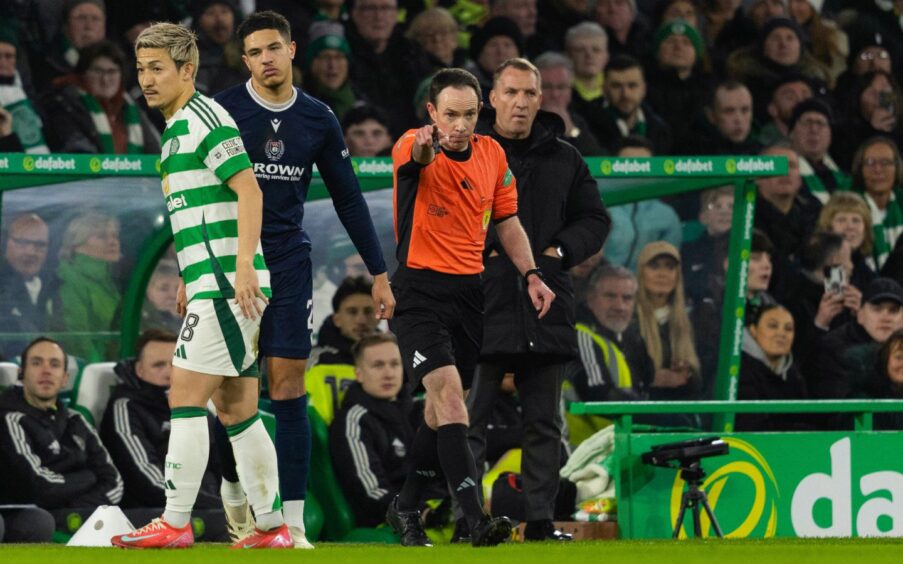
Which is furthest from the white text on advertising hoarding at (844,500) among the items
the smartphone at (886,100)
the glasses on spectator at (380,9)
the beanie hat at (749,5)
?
the beanie hat at (749,5)

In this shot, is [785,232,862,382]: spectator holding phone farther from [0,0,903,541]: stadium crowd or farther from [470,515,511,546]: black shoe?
[470,515,511,546]: black shoe

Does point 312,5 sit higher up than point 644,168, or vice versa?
point 312,5

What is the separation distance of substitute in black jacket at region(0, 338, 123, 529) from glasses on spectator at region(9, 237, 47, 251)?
2.40 feet

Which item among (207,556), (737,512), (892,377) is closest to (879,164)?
(892,377)

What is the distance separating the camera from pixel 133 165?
9195 mm

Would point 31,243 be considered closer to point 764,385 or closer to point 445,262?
point 445,262

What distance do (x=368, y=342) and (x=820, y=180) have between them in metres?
5.41

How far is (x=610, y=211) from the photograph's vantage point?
10.0 metres

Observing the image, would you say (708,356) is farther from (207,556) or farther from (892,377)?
(207,556)

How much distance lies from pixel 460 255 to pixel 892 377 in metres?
4.90

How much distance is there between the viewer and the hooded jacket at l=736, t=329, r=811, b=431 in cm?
1060

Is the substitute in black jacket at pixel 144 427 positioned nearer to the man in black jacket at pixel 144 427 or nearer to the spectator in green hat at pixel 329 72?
the man in black jacket at pixel 144 427

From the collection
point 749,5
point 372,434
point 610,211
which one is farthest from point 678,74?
point 372,434

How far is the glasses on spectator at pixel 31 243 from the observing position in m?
9.27
